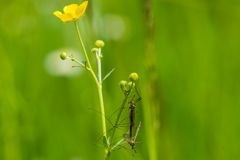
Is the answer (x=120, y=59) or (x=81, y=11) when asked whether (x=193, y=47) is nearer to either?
(x=120, y=59)

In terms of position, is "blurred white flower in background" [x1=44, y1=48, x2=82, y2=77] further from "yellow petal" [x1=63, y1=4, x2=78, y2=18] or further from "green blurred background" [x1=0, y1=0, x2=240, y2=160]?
"yellow petal" [x1=63, y1=4, x2=78, y2=18]

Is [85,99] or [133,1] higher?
[133,1]

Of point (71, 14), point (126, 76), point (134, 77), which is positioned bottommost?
point (126, 76)

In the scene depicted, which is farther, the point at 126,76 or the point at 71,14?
the point at 126,76

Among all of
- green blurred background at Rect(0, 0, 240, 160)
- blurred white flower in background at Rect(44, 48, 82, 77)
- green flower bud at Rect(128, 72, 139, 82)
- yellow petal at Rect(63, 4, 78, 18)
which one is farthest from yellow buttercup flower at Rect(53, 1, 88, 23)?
blurred white flower in background at Rect(44, 48, 82, 77)

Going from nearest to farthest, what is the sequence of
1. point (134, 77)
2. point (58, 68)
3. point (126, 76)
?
point (134, 77), point (126, 76), point (58, 68)

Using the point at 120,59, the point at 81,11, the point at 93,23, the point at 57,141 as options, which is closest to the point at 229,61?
the point at 120,59

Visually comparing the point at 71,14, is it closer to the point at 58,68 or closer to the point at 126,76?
the point at 126,76

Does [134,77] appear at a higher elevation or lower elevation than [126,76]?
higher

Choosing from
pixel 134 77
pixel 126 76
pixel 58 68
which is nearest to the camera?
pixel 134 77

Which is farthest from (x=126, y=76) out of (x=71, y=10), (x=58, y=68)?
(x=71, y=10)
